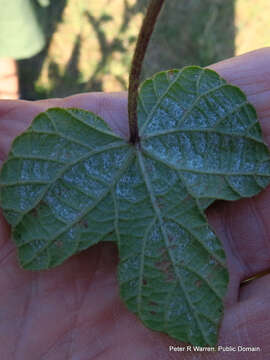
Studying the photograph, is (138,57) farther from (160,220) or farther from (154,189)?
(160,220)

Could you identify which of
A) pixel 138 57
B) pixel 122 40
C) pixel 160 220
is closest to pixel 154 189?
pixel 160 220

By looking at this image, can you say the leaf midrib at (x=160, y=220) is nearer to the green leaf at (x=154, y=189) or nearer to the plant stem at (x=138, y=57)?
the green leaf at (x=154, y=189)

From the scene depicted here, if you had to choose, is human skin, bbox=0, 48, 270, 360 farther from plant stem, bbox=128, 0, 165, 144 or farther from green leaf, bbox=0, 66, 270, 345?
plant stem, bbox=128, 0, 165, 144

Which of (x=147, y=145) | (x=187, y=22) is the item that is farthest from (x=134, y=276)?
(x=187, y=22)

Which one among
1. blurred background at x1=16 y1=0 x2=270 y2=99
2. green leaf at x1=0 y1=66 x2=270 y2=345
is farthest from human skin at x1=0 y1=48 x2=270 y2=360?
blurred background at x1=16 y1=0 x2=270 y2=99

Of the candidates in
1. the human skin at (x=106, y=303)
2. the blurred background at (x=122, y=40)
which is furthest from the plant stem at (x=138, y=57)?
the blurred background at (x=122, y=40)
